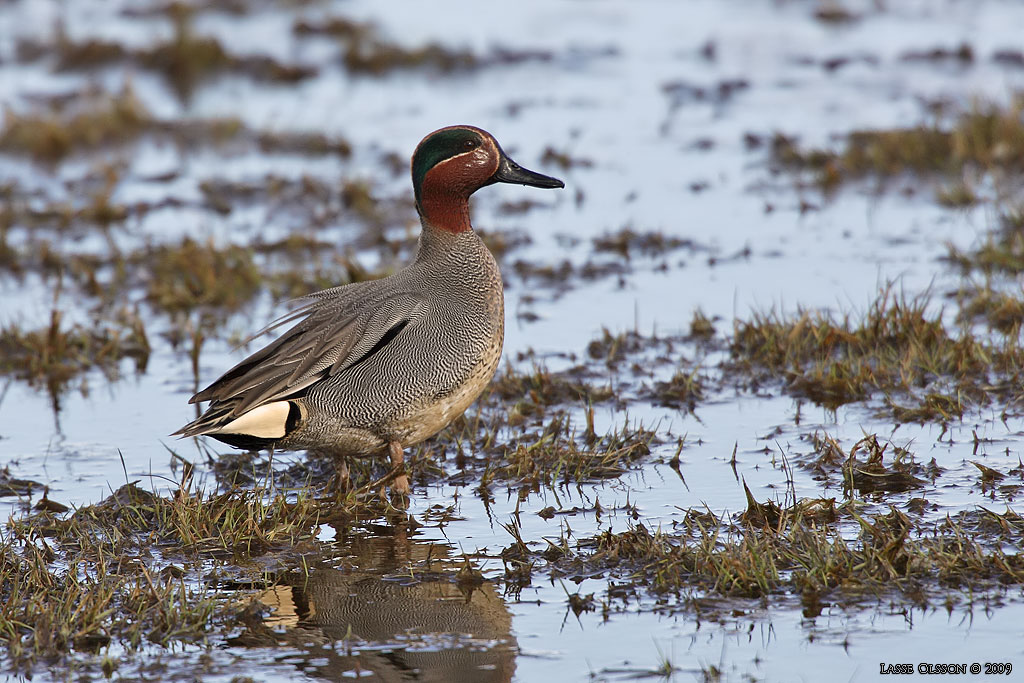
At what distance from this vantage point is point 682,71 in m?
14.0

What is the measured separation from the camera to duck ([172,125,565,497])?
5.58 metres

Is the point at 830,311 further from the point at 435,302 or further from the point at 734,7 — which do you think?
the point at 734,7

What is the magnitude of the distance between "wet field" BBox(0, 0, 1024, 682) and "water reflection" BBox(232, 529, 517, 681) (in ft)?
0.05

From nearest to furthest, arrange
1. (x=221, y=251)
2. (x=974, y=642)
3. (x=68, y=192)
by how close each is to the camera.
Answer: (x=974, y=642) < (x=221, y=251) < (x=68, y=192)

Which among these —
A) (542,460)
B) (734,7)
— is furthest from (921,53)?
(542,460)

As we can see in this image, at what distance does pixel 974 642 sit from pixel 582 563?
4.28 ft

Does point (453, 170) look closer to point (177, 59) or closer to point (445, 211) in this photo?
point (445, 211)

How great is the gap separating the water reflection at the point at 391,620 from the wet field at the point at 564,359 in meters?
0.02

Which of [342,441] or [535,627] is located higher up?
[342,441]

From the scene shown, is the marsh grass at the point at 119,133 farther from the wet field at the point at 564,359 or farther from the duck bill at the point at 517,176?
the duck bill at the point at 517,176

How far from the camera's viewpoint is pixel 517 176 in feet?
20.1

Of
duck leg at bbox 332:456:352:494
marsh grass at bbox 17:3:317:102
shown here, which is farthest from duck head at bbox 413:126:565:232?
marsh grass at bbox 17:3:317:102

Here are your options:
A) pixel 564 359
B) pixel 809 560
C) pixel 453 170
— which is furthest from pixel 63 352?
pixel 809 560

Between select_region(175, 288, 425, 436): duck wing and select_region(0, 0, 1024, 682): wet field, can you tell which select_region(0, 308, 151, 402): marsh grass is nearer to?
select_region(0, 0, 1024, 682): wet field
